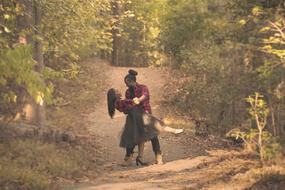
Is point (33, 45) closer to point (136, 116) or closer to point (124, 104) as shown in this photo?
point (124, 104)

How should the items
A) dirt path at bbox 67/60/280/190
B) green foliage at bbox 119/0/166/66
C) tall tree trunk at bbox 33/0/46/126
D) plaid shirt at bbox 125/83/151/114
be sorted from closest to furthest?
dirt path at bbox 67/60/280/190
plaid shirt at bbox 125/83/151/114
tall tree trunk at bbox 33/0/46/126
green foliage at bbox 119/0/166/66

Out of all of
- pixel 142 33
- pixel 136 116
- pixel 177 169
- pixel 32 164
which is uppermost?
pixel 142 33

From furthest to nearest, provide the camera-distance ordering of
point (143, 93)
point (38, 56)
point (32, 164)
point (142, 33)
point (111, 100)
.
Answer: point (142, 33), point (38, 56), point (111, 100), point (143, 93), point (32, 164)

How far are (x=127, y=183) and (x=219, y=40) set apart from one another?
3.92 m

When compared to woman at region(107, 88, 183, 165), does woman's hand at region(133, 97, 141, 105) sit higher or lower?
higher

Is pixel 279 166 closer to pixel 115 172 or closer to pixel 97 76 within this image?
pixel 115 172

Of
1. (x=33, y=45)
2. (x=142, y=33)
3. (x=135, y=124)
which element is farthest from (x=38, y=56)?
(x=142, y=33)

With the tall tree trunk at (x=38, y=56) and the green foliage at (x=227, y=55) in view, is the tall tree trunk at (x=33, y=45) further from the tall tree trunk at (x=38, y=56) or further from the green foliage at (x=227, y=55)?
the green foliage at (x=227, y=55)

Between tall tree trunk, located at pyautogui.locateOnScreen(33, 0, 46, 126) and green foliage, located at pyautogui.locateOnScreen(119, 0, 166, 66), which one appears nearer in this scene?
tall tree trunk, located at pyautogui.locateOnScreen(33, 0, 46, 126)

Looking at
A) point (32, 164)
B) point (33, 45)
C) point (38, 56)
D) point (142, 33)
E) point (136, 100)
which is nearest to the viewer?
point (32, 164)

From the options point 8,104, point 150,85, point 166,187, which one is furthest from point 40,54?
point 150,85

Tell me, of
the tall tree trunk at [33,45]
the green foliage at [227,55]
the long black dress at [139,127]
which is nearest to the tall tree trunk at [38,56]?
the tall tree trunk at [33,45]

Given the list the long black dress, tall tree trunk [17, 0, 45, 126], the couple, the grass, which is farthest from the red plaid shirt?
tall tree trunk [17, 0, 45, 126]

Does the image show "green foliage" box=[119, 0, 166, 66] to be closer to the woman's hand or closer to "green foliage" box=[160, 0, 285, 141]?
"green foliage" box=[160, 0, 285, 141]
